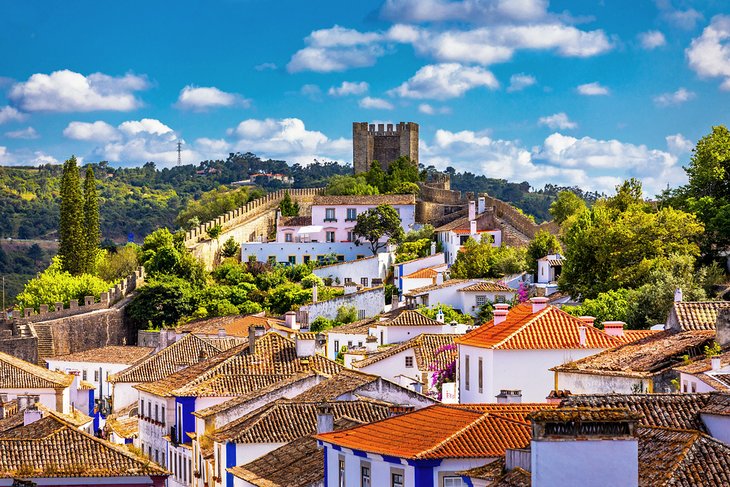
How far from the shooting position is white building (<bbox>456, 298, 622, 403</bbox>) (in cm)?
3903

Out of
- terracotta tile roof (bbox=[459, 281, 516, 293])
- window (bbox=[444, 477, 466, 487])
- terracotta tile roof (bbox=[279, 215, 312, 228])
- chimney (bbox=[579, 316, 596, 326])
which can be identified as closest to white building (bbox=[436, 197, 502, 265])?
terracotta tile roof (bbox=[279, 215, 312, 228])

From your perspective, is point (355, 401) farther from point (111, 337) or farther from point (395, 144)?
point (395, 144)

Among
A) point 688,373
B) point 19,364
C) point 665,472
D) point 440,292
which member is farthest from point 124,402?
point 665,472

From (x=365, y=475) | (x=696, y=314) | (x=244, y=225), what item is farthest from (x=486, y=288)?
(x=365, y=475)

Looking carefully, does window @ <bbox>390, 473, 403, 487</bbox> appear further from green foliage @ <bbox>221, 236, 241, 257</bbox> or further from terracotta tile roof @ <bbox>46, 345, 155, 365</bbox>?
green foliage @ <bbox>221, 236, 241, 257</bbox>

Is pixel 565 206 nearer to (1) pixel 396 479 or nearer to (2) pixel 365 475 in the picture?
(2) pixel 365 475

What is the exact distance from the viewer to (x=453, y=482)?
24438 mm

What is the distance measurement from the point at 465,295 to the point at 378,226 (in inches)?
1032

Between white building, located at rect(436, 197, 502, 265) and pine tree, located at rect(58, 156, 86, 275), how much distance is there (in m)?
23.9

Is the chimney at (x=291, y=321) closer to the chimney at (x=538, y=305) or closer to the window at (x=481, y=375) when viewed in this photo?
the chimney at (x=538, y=305)

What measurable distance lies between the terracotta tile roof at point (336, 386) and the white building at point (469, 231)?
52.6 m

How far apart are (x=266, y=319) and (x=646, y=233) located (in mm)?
25862

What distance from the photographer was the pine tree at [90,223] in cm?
11281

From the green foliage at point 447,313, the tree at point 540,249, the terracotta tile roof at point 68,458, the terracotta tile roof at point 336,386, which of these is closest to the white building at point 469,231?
the tree at point 540,249
